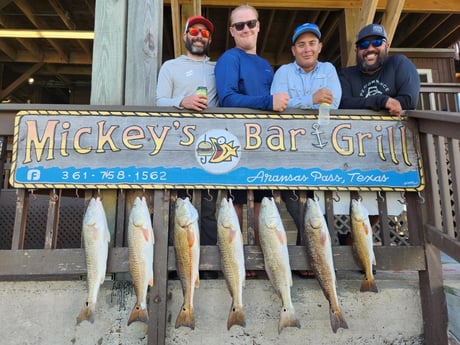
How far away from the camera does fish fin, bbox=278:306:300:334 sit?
2.03 m

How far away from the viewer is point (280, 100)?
237 cm

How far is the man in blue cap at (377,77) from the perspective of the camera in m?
2.63

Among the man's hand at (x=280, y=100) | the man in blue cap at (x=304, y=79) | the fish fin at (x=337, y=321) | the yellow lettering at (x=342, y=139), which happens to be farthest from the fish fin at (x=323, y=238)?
the man's hand at (x=280, y=100)

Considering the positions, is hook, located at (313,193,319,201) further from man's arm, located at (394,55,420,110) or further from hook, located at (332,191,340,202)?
man's arm, located at (394,55,420,110)

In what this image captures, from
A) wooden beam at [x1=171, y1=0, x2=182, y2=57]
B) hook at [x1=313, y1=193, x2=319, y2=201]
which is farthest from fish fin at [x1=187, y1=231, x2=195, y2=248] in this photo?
wooden beam at [x1=171, y1=0, x2=182, y2=57]

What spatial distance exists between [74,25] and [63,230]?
526 centimetres

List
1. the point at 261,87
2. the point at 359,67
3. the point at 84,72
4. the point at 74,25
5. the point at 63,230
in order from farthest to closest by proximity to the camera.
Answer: the point at 84,72
the point at 74,25
the point at 63,230
the point at 359,67
the point at 261,87

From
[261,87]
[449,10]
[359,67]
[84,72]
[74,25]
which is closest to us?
[261,87]

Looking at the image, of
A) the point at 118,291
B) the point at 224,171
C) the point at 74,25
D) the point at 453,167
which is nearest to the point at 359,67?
the point at 453,167

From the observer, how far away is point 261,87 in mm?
2652

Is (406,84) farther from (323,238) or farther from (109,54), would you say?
(109,54)

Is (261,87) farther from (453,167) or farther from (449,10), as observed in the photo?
(449,10)

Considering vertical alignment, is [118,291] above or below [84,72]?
below

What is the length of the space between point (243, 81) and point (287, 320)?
1.69 meters
